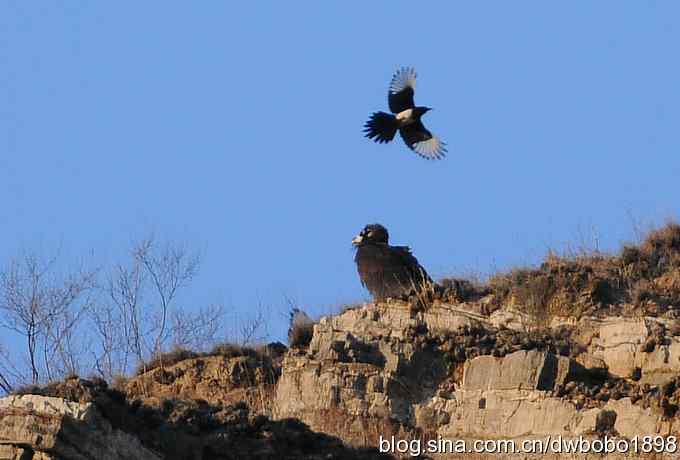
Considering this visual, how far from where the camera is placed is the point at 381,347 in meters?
20.7

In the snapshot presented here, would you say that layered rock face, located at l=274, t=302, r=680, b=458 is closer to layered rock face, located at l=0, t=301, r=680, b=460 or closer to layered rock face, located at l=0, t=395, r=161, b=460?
layered rock face, located at l=0, t=301, r=680, b=460

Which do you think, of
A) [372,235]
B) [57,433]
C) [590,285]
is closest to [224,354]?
[372,235]

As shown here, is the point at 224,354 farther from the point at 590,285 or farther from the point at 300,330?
the point at 590,285

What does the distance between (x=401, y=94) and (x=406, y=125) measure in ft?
1.74

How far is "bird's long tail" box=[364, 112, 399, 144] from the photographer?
2556 cm

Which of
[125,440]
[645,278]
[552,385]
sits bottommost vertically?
[125,440]

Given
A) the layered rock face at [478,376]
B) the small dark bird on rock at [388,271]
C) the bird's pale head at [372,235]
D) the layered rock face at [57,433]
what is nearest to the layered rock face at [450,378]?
the layered rock face at [478,376]

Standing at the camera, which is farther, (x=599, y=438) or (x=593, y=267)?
(x=593, y=267)

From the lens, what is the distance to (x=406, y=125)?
1008 inches

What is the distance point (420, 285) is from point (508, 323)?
1373mm

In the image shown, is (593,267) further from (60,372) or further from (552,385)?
(60,372)

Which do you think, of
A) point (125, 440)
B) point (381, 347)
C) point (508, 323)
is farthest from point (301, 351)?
point (125, 440)

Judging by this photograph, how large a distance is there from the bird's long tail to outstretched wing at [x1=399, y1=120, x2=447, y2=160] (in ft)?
0.49

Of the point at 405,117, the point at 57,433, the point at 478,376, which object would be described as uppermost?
the point at 405,117
